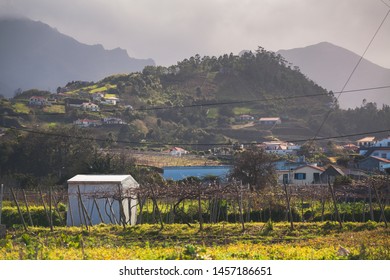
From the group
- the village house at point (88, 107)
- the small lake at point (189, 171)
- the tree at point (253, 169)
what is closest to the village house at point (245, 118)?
the village house at point (88, 107)

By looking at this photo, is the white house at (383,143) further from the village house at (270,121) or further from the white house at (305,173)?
the village house at (270,121)

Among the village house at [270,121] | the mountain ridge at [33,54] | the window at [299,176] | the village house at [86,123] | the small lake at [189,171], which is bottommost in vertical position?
the window at [299,176]

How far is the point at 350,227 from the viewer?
11992 mm

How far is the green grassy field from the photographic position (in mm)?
7039

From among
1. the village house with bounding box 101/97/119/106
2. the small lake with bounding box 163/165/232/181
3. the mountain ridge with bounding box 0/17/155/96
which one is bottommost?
the small lake with bounding box 163/165/232/181

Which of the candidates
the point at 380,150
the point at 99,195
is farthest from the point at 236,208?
the point at 380,150

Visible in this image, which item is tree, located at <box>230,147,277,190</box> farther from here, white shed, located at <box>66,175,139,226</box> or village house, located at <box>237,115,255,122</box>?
village house, located at <box>237,115,255,122</box>

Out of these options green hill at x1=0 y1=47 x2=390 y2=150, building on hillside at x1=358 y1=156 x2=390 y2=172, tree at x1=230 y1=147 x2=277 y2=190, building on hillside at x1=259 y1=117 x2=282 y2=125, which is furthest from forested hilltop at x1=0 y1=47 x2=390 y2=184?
tree at x1=230 y1=147 x2=277 y2=190

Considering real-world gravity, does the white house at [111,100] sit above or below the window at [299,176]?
above

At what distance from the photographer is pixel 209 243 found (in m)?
10.1

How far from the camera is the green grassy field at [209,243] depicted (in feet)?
23.1
